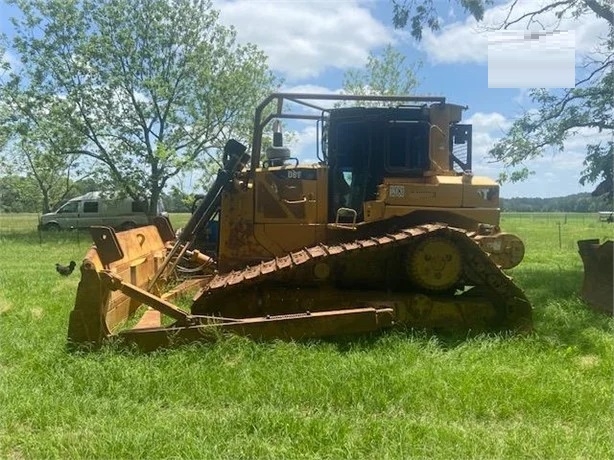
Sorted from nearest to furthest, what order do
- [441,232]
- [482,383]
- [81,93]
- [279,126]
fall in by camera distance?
[482,383] < [441,232] < [279,126] < [81,93]

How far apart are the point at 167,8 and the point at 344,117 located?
18.8 m

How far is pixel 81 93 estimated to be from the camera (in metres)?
22.5

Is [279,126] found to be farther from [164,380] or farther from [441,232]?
[164,380]

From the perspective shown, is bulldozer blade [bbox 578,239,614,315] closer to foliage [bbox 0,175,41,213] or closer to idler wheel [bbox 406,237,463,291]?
idler wheel [bbox 406,237,463,291]

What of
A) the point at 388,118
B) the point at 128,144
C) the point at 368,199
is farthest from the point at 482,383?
the point at 128,144

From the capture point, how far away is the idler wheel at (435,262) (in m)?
5.45

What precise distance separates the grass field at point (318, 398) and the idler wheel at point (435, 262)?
544 mm

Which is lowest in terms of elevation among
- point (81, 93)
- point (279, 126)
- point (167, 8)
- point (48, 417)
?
point (48, 417)

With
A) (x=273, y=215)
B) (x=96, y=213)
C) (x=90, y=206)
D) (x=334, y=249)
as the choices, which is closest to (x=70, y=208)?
(x=90, y=206)

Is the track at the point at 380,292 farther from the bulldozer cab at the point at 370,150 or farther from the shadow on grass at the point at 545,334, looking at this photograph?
the bulldozer cab at the point at 370,150

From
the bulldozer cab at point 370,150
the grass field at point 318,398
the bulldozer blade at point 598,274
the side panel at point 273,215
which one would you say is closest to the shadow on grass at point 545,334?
the grass field at point 318,398

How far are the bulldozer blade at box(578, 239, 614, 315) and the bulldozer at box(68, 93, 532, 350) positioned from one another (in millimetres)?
1676

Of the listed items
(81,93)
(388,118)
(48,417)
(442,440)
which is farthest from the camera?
(81,93)

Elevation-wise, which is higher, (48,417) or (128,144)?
(128,144)
